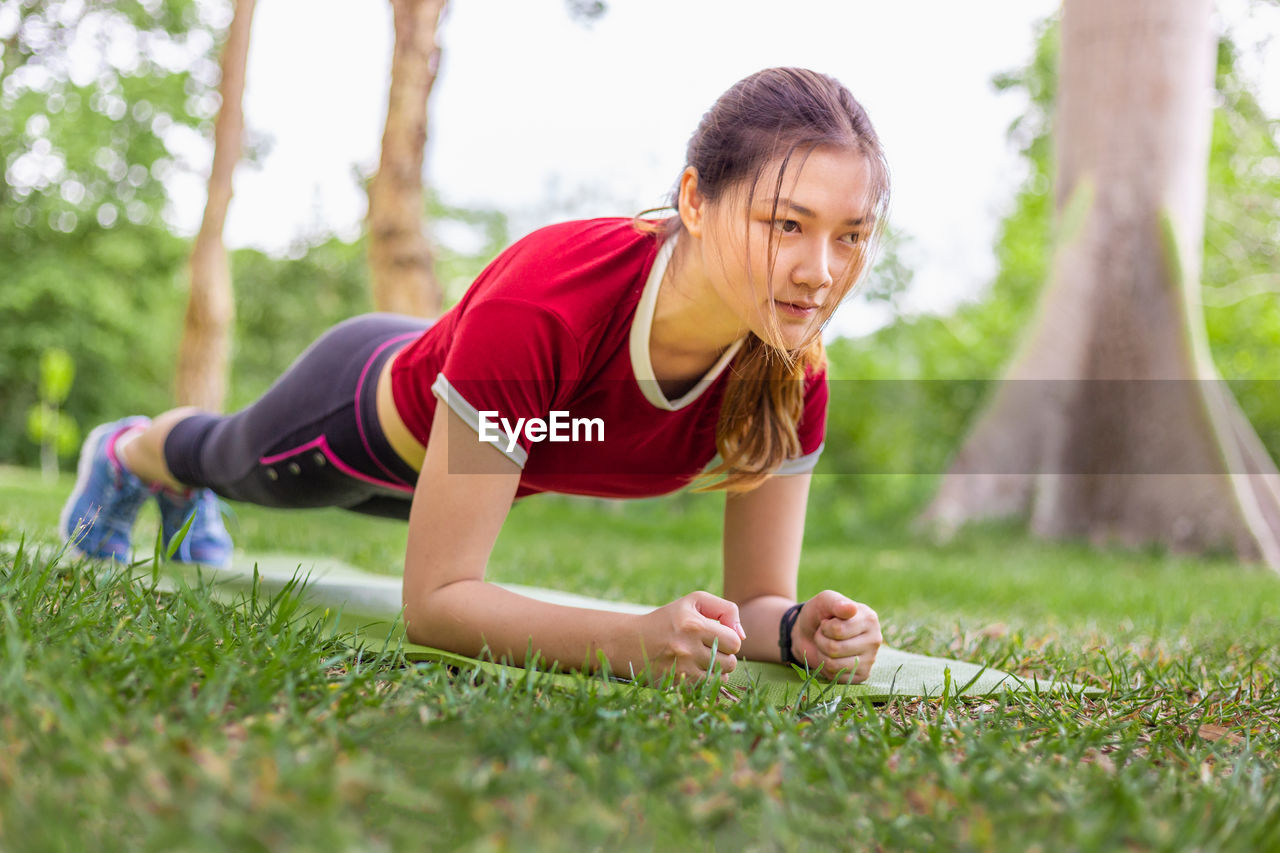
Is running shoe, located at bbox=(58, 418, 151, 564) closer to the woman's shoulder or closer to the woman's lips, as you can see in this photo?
the woman's shoulder

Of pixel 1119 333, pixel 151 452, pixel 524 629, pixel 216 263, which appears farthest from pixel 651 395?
pixel 216 263

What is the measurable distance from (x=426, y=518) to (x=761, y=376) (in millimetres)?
653

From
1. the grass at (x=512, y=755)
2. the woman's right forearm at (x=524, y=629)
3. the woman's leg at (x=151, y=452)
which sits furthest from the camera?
the woman's leg at (x=151, y=452)

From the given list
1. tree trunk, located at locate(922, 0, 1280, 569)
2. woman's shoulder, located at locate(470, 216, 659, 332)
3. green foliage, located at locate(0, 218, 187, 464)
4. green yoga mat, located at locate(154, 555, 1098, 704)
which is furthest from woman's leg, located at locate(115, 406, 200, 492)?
green foliage, located at locate(0, 218, 187, 464)

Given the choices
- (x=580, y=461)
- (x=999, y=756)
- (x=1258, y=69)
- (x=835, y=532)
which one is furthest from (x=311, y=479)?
(x=1258, y=69)

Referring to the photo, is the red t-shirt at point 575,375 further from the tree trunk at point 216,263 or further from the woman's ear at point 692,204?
the tree trunk at point 216,263

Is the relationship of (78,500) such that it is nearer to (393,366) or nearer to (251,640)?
(393,366)

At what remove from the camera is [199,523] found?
2662mm

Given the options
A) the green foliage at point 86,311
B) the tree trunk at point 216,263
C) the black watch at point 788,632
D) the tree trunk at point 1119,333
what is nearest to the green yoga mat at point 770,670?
the black watch at point 788,632

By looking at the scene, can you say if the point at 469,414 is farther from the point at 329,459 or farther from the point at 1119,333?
the point at 1119,333

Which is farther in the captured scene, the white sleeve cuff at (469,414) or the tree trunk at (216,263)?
the tree trunk at (216,263)

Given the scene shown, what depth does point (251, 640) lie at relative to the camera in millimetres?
1197

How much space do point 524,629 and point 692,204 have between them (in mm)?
725

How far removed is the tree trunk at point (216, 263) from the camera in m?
8.07
